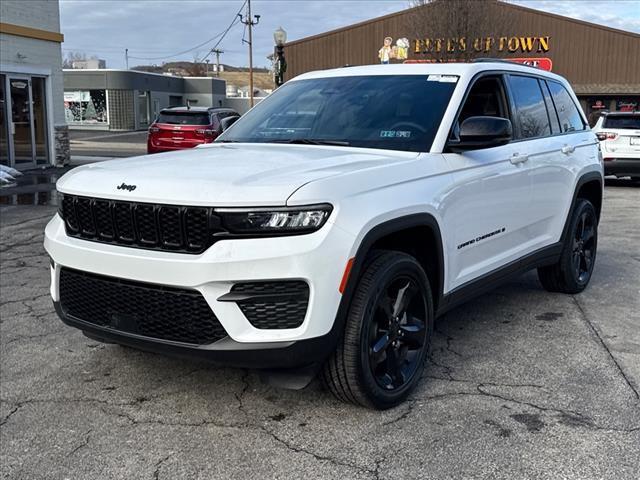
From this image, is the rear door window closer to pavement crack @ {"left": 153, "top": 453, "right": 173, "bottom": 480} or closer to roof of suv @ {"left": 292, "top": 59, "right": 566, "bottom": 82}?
roof of suv @ {"left": 292, "top": 59, "right": 566, "bottom": 82}

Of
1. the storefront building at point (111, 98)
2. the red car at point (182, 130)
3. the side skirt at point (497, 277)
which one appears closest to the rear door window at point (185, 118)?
the red car at point (182, 130)

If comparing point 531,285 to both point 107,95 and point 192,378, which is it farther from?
point 107,95

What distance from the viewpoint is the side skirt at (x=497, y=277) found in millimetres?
4203

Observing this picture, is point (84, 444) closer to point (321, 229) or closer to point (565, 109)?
point (321, 229)

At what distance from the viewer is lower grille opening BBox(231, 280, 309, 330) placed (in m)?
3.07

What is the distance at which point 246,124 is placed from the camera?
500 centimetres

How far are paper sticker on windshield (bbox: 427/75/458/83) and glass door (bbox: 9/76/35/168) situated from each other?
49.0 ft

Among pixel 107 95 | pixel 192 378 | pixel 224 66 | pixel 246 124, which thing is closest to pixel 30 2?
→ pixel 246 124

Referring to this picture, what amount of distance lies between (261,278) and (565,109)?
4.03 m

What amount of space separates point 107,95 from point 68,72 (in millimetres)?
2918

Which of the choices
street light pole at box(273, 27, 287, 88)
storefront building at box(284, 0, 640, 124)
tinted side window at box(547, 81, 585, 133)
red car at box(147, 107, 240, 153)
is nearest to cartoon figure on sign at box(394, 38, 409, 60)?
storefront building at box(284, 0, 640, 124)

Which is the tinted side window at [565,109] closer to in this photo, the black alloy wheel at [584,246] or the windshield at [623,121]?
the black alloy wheel at [584,246]

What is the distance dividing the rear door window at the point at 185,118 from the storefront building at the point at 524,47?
465 inches

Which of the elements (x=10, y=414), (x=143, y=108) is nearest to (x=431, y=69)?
(x=10, y=414)
